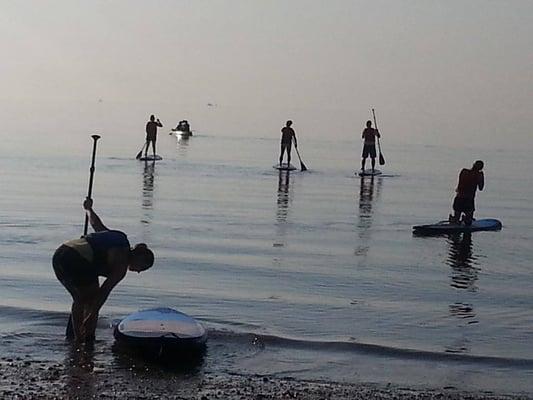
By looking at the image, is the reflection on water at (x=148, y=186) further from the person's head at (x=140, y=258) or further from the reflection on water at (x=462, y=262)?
the person's head at (x=140, y=258)

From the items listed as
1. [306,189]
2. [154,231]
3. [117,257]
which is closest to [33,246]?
[154,231]

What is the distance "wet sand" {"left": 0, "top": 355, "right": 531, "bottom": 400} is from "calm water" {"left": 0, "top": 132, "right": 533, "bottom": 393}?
1.31 feet

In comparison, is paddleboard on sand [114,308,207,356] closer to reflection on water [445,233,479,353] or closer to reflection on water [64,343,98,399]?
reflection on water [64,343,98,399]

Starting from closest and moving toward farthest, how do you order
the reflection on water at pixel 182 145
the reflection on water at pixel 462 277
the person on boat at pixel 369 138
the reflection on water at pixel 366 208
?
the reflection on water at pixel 462 277 < the reflection on water at pixel 366 208 < the person on boat at pixel 369 138 < the reflection on water at pixel 182 145

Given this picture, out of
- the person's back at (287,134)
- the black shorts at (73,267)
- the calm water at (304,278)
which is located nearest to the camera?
the black shorts at (73,267)

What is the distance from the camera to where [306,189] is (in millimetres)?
28797

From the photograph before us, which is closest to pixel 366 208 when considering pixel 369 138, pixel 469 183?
pixel 469 183

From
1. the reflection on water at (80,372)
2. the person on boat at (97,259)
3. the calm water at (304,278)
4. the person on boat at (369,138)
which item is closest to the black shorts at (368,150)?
the person on boat at (369,138)

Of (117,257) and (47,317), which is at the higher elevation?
(117,257)

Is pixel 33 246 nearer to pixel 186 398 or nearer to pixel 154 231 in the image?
pixel 154 231

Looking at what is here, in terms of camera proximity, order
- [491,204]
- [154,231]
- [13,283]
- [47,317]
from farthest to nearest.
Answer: [491,204] < [154,231] < [13,283] < [47,317]

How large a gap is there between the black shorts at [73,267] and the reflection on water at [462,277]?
11.6 feet

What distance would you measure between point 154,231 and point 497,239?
6.16 meters

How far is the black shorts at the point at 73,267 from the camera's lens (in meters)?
9.40
